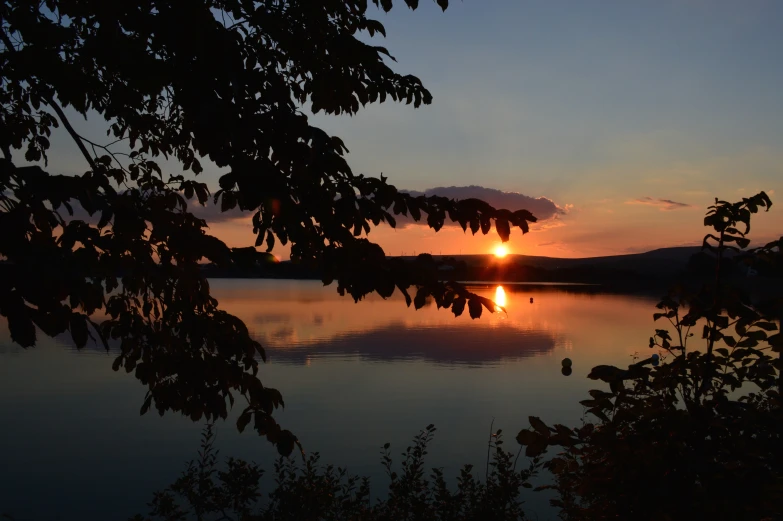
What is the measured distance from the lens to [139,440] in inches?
521

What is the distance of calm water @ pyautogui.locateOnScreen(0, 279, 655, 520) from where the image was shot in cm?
1109

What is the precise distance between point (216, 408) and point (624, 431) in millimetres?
3198

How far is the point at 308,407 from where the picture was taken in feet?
53.9

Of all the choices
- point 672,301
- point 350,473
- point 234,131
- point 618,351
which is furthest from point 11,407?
point 618,351

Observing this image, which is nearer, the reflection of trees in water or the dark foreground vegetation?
the dark foreground vegetation

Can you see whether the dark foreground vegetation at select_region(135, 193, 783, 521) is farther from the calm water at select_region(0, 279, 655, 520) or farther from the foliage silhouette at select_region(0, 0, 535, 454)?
the calm water at select_region(0, 279, 655, 520)

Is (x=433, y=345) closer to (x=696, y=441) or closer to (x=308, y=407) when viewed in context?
(x=308, y=407)

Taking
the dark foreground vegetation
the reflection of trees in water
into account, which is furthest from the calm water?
the dark foreground vegetation

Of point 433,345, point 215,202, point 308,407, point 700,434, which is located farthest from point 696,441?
point 433,345

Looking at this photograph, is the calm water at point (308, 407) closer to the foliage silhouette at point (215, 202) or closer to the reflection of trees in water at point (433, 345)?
the reflection of trees in water at point (433, 345)

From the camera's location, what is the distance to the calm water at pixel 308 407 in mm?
11086

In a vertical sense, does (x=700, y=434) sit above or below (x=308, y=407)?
above

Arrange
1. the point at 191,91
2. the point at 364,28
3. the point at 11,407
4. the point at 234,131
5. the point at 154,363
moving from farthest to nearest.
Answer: the point at 11,407 < the point at 364,28 < the point at 154,363 < the point at 191,91 < the point at 234,131

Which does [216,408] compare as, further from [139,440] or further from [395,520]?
[139,440]
